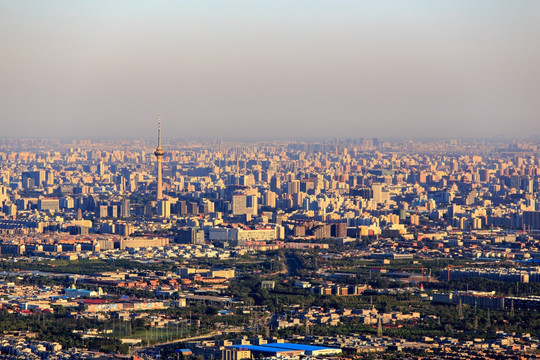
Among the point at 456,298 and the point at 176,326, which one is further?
the point at 456,298

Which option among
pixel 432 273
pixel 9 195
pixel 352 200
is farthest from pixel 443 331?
pixel 9 195

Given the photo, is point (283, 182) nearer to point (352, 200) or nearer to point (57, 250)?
point (352, 200)

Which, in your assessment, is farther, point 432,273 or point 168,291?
point 432,273

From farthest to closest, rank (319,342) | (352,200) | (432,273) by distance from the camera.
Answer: (352,200), (432,273), (319,342)

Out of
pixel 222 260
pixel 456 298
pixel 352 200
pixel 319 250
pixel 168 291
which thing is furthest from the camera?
pixel 352 200

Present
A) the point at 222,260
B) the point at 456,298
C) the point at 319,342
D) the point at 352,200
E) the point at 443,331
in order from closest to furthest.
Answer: the point at 319,342 → the point at 443,331 → the point at 456,298 → the point at 222,260 → the point at 352,200

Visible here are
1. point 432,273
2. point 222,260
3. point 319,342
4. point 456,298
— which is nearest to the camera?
point 319,342

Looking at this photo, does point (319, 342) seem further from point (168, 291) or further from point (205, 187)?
point (205, 187)

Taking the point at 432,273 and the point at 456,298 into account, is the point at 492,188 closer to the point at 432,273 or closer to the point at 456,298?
the point at 432,273

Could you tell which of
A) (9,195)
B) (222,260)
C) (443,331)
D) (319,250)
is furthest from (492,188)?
(443,331)
